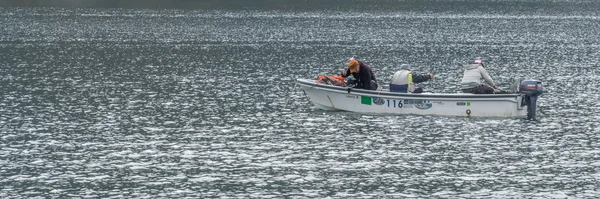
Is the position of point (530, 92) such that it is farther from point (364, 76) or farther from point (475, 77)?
point (364, 76)

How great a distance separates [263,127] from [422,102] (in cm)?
677

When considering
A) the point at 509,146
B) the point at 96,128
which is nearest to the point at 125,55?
the point at 96,128

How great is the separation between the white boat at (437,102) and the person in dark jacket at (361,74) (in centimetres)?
47

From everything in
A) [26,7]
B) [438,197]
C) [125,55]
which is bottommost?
[438,197]

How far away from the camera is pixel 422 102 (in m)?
42.1

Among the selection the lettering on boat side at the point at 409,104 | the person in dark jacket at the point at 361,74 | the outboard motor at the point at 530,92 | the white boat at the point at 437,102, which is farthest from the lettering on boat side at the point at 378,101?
the outboard motor at the point at 530,92

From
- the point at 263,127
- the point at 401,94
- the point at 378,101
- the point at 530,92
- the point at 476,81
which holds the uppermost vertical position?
the point at 476,81

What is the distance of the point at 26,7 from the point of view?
6531 inches

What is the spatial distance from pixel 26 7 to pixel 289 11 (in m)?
43.4

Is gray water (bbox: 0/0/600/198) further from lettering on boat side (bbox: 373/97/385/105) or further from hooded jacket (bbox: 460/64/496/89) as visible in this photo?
hooded jacket (bbox: 460/64/496/89)

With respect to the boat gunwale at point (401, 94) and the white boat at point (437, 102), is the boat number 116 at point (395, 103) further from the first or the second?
the boat gunwale at point (401, 94)

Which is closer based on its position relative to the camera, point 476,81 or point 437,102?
point 437,102

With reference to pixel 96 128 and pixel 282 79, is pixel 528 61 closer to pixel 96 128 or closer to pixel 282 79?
pixel 282 79

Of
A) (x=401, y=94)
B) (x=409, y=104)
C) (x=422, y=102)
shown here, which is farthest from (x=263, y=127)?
(x=422, y=102)
